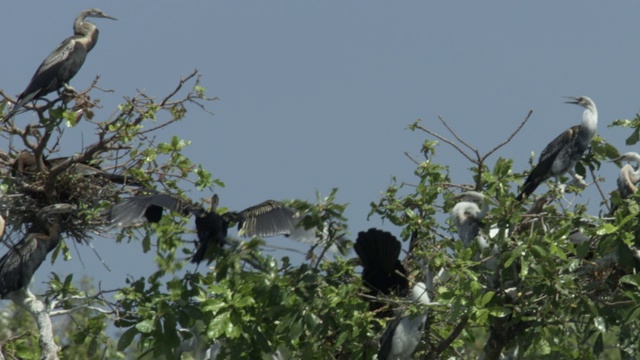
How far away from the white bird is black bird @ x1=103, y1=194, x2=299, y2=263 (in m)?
2.48

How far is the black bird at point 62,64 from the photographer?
32.9 feet

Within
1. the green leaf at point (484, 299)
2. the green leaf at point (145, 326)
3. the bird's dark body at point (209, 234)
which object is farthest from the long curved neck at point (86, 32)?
the green leaf at point (484, 299)

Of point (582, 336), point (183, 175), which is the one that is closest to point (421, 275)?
point (582, 336)

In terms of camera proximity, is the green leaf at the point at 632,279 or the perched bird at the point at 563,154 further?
the perched bird at the point at 563,154

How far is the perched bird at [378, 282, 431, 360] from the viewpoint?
8.23m

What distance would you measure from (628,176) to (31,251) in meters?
4.42

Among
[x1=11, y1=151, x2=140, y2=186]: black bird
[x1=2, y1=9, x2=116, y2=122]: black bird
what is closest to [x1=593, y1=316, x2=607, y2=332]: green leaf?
[x1=11, y1=151, x2=140, y2=186]: black bird

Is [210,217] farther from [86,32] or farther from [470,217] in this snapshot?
[86,32]

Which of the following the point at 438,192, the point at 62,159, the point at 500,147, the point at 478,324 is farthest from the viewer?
the point at 62,159

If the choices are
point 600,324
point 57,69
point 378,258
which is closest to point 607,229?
point 600,324

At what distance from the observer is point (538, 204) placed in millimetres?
8492

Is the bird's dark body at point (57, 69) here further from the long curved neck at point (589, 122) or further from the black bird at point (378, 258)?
the long curved neck at point (589, 122)

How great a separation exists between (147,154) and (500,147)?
2588 millimetres

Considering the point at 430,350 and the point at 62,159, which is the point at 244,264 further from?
the point at 62,159
